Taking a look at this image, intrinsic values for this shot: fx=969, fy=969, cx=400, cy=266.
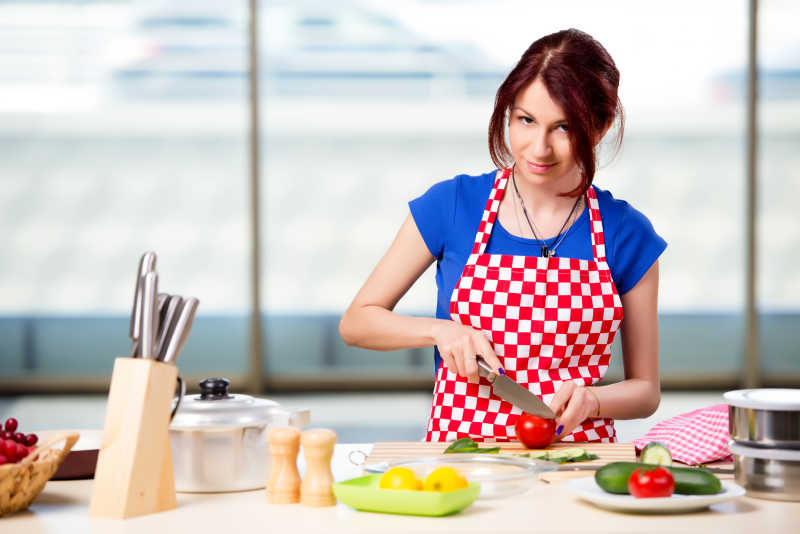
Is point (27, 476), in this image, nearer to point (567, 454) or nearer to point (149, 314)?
point (149, 314)

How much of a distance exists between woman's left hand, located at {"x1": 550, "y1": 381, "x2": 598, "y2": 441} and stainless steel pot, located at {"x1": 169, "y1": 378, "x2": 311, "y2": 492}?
1.68ft

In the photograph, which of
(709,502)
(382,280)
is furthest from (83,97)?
(709,502)

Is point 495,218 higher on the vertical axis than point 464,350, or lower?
higher

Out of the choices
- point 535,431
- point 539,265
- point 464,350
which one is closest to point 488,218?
point 539,265

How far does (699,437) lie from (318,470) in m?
0.71

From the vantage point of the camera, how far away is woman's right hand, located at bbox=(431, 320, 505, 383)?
5.41 feet

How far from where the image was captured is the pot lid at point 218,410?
4.33ft

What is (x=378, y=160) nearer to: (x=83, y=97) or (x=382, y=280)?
(x=83, y=97)

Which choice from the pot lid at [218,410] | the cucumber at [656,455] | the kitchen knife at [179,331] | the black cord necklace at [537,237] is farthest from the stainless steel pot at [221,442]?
the black cord necklace at [537,237]

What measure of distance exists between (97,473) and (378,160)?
405cm

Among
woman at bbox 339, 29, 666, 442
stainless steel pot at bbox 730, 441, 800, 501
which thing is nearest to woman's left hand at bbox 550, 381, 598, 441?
woman at bbox 339, 29, 666, 442

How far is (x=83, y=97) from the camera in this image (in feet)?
16.8

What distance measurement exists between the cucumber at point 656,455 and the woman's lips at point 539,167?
1.85 ft

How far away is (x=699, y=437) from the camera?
5.38 feet
